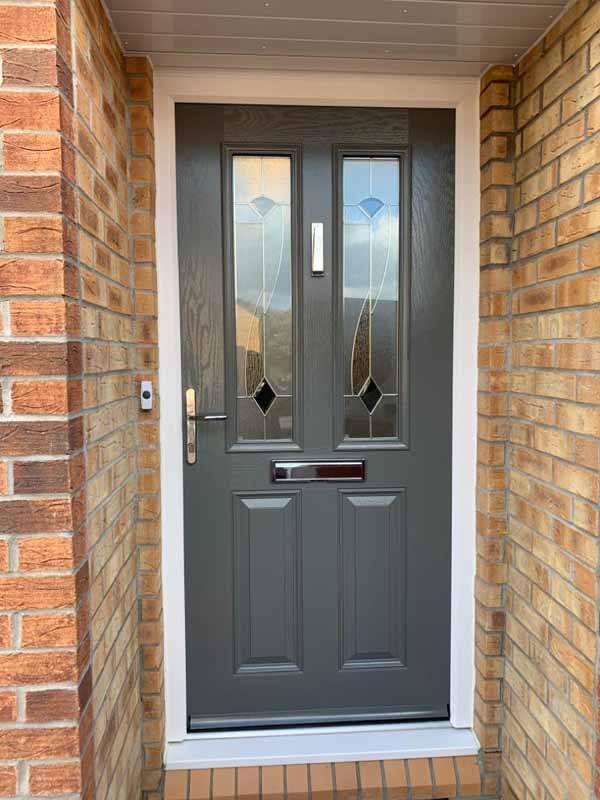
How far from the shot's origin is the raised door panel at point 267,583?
182cm

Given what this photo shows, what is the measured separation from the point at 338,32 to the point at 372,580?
1677 mm

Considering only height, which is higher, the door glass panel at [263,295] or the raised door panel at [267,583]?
the door glass panel at [263,295]

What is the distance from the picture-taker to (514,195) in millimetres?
1690

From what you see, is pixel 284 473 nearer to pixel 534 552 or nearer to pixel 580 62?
pixel 534 552

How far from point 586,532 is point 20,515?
1294mm

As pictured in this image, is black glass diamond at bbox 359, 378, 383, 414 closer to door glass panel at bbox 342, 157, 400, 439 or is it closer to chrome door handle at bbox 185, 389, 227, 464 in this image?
door glass panel at bbox 342, 157, 400, 439

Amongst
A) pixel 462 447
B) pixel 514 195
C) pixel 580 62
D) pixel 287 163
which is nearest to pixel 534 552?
pixel 462 447

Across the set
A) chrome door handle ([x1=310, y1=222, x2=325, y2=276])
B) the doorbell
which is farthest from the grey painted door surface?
the doorbell

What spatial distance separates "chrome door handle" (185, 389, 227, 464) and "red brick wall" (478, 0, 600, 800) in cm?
92

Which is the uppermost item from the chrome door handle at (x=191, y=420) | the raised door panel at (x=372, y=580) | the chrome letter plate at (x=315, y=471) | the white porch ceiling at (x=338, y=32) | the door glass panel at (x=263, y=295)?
the white porch ceiling at (x=338, y=32)

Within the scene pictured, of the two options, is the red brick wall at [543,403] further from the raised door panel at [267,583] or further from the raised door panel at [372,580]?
the raised door panel at [267,583]

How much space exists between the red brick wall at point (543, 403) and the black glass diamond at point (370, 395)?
1.12 feet

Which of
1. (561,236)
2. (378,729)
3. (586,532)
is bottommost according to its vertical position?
(378,729)

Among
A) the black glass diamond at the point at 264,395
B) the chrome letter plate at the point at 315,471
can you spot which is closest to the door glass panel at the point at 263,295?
the black glass diamond at the point at 264,395
